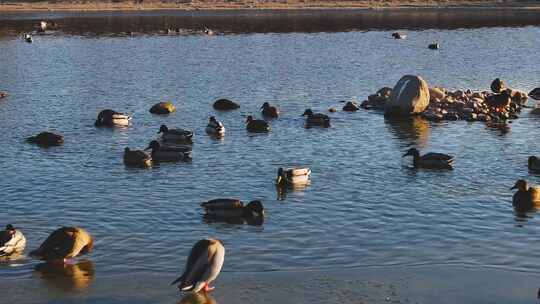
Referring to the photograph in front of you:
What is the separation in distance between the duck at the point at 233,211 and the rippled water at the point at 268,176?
0.50 m

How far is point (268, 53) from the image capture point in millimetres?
78438

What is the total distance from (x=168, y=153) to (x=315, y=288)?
14795 mm

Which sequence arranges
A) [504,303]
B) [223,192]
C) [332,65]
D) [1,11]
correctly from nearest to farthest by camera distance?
[504,303]
[223,192]
[332,65]
[1,11]

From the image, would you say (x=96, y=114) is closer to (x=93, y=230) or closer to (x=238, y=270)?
(x=93, y=230)

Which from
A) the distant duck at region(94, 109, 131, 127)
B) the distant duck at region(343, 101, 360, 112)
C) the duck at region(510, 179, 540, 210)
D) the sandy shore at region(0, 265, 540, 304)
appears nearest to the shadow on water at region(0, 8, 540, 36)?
the distant duck at region(343, 101, 360, 112)

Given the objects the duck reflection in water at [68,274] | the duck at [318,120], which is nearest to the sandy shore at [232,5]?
the duck at [318,120]

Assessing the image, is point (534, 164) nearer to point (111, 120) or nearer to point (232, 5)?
point (111, 120)

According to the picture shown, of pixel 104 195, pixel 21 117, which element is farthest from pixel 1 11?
pixel 104 195

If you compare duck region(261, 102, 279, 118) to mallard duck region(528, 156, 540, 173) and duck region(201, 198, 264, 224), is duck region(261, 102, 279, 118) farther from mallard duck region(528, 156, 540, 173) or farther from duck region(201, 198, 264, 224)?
duck region(201, 198, 264, 224)

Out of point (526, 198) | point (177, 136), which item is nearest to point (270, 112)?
point (177, 136)

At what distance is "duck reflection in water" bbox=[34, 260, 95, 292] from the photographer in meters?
20.2

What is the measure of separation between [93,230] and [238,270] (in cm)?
520

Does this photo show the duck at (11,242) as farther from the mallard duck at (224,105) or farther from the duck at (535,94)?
the duck at (535,94)

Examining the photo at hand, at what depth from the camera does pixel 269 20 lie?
11875 centimetres
